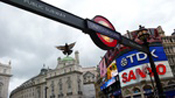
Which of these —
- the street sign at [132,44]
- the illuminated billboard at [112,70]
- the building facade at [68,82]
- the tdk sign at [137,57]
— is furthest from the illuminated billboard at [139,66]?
the building facade at [68,82]

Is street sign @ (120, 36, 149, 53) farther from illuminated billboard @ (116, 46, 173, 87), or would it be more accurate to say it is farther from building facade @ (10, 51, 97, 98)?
building facade @ (10, 51, 97, 98)

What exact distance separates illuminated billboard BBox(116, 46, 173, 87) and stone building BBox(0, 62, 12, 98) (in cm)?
6667

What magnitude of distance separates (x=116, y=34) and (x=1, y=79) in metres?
88.5

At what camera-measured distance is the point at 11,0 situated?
4.07 meters

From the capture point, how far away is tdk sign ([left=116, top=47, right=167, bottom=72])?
130 ft

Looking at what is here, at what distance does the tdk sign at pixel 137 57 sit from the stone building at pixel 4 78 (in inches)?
2636

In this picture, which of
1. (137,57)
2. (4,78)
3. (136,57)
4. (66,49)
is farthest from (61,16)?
(4,78)

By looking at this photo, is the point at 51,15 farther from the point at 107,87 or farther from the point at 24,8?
the point at 107,87

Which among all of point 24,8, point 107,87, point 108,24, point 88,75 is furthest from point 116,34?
point 88,75

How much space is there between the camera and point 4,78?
80.9 m

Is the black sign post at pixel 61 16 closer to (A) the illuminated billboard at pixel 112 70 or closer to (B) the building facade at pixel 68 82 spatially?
(A) the illuminated billboard at pixel 112 70

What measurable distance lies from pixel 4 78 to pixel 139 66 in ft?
241

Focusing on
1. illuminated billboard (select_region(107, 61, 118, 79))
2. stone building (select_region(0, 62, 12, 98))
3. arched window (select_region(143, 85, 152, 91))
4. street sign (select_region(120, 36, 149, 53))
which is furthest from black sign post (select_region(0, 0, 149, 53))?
stone building (select_region(0, 62, 12, 98))

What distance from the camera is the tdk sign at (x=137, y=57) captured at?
39.5 metres
